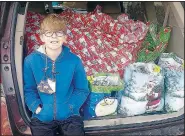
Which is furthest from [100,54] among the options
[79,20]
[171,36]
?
[171,36]

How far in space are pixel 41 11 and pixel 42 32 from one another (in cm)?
120

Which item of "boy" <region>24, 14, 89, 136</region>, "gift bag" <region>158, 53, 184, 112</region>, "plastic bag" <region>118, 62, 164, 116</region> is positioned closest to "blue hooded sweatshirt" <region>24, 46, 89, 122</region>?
"boy" <region>24, 14, 89, 136</region>

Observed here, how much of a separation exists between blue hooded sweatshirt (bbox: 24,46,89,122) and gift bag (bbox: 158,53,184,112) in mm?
631

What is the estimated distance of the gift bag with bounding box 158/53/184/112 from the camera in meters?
2.84

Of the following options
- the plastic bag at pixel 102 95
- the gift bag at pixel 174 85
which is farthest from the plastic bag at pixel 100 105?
the gift bag at pixel 174 85

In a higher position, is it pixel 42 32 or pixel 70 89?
pixel 42 32

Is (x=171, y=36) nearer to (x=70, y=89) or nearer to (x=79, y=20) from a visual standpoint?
(x=79, y=20)

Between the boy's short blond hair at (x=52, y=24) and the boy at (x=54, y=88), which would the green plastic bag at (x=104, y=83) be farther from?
the boy's short blond hair at (x=52, y=24)

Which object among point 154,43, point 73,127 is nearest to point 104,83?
point 73,127

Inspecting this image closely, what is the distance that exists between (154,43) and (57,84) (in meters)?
1.10

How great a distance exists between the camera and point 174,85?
285 cm

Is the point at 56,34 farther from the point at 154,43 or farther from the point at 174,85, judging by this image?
the point at 154,43

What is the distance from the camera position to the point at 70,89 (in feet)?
8.42

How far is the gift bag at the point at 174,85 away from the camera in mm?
2838
